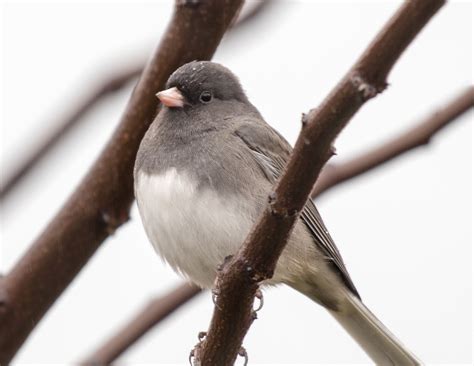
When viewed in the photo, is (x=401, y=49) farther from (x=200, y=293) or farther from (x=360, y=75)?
(x=200, y=293)

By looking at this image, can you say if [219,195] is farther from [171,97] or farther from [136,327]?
[136,327]

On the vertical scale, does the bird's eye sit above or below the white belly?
above

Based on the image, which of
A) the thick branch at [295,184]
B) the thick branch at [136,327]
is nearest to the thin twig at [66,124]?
the thick branch at [136,327]

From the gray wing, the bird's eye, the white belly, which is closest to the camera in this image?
the white belly

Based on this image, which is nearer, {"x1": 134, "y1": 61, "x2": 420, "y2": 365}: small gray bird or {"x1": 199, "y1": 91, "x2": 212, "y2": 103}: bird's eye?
{"x1": 134, "y1": 61, "x2": 420, "y2": 365}: small gray bird

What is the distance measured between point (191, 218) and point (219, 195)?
114mm

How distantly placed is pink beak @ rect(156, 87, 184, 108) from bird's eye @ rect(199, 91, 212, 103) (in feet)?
0.53

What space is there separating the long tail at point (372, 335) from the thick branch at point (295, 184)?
3.29 ft

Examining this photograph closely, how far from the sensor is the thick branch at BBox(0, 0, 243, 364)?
2402 mm

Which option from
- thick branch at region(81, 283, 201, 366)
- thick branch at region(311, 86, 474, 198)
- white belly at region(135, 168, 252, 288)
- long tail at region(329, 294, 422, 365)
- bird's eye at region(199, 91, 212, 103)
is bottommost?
long tail at region(329, 294, 422, 365)

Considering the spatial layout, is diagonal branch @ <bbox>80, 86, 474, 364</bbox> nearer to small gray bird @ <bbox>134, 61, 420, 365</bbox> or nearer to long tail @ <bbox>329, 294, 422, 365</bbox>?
small gray bird @ <bbox>134, 61, 420, 365</bbox>

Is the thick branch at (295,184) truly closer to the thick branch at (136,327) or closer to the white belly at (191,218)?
the thick branch at (136,327)

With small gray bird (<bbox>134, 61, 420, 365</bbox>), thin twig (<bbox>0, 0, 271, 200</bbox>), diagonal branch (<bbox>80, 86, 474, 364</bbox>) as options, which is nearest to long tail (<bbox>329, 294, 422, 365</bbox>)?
small gray bird (<bbox>134, 61, 420, 365</bbox>)

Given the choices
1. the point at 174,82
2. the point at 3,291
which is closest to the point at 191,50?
the point at 174,82
